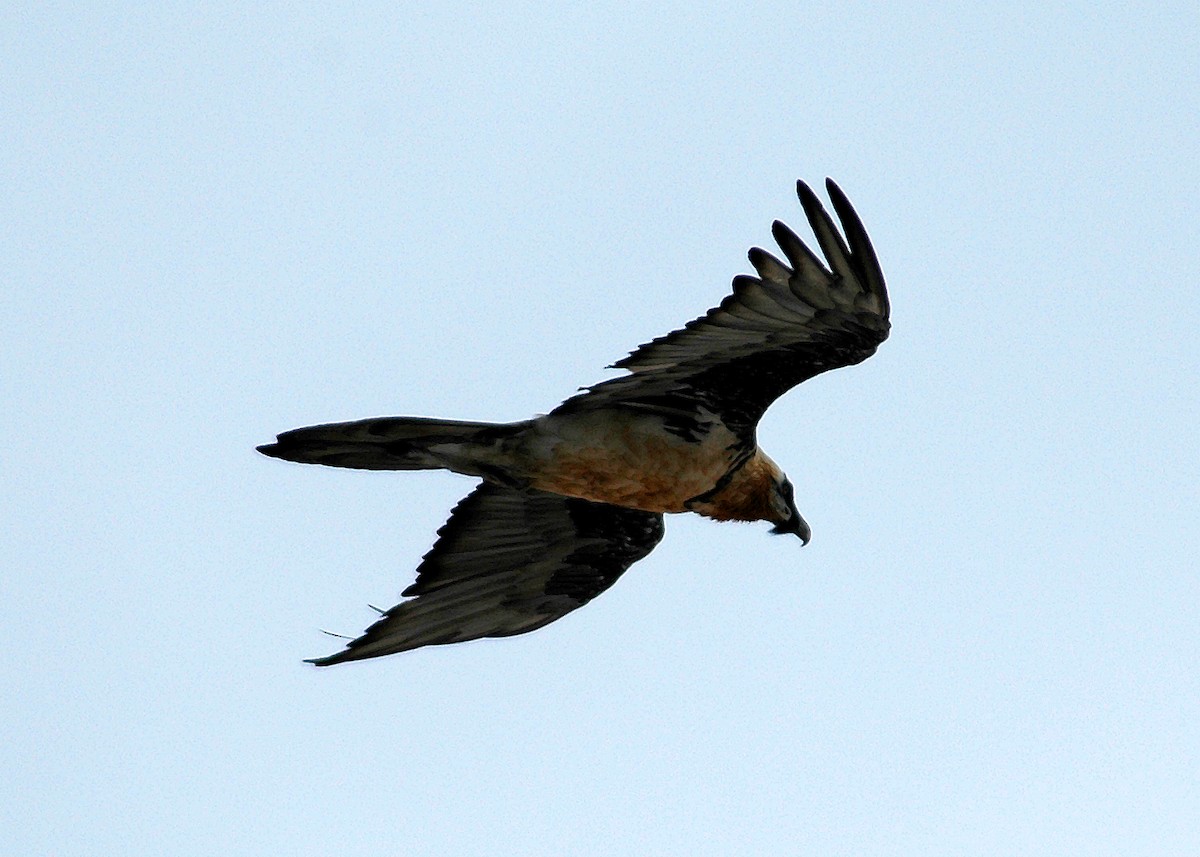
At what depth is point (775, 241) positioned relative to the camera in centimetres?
821

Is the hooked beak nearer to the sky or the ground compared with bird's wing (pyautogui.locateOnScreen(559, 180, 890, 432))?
nearer to the ground

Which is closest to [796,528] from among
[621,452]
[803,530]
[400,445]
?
[803,530]

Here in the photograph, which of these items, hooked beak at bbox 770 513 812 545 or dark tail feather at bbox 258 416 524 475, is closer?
dark tail feather at bbox 258 416 524 475

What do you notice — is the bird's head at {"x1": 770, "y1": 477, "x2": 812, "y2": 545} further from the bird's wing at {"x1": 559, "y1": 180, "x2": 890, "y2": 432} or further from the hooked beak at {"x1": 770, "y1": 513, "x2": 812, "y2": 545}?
the bird's wing at {"x1": 559, "y1": 180, "x2": 890, "y2": 432}

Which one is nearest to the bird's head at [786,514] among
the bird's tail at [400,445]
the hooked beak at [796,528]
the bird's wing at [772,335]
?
the hooked beak at [796,528]

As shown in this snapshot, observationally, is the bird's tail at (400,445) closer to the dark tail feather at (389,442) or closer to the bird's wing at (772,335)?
the dark tail feather at (389,442)

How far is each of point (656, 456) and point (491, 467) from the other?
940mm

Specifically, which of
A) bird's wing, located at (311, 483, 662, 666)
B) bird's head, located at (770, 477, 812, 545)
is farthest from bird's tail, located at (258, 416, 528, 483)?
bird's head, located at (770, 477, 812, 545)

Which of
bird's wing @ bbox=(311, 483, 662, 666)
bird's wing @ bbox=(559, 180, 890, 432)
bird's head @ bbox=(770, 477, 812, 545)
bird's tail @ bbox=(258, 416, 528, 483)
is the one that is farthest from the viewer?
bird's wing @ bbox=(311, 483, 662, 666)

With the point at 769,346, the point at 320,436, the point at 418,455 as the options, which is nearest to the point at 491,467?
the point at 418,455

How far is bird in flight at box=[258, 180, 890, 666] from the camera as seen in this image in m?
8.38

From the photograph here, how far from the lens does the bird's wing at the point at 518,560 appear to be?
10398mm

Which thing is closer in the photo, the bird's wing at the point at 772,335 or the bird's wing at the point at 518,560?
the bird's wing at the point at 772,335

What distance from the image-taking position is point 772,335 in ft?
28.4
